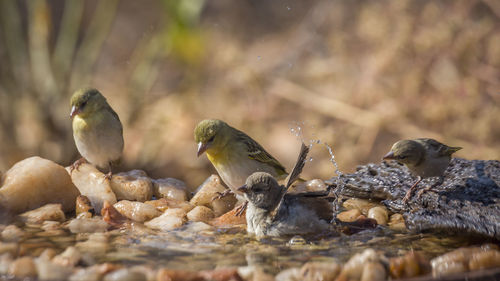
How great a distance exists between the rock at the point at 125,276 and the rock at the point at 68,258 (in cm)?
36

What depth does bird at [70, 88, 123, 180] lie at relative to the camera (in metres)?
4.52

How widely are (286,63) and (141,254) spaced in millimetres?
7125

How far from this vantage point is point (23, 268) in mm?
2660

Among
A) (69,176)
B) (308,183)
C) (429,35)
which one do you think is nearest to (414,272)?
(308,183)

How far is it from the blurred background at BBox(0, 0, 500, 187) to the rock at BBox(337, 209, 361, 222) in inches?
144

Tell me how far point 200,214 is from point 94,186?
864mm

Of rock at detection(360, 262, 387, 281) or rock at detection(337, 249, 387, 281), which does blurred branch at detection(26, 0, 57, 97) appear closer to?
rock at detection(337, 249, 387, 281)

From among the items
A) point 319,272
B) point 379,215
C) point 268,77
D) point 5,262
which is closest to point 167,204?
point 379,215

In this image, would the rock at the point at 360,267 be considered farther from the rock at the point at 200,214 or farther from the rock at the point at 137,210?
the rock at the point at 137,210

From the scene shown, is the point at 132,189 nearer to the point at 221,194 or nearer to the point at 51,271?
the point at 221,194

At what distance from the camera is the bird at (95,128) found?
4.52 m

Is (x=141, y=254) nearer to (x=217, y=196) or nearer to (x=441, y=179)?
(x=217, y=196)

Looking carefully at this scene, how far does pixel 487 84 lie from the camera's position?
8.23 meters

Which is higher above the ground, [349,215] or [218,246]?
[349,215]
